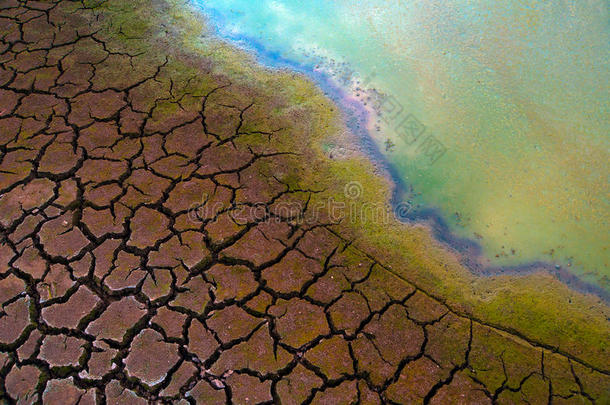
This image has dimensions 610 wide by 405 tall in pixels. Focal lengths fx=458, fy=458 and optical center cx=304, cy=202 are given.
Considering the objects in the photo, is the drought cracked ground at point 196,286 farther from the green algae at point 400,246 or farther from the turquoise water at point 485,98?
the turquoise water at point 485,98

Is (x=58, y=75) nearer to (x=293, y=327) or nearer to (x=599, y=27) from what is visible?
(x=293, y=327)

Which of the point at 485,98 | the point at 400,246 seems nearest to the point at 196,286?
the point at 400,246

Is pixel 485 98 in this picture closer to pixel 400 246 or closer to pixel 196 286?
pixel 400 246

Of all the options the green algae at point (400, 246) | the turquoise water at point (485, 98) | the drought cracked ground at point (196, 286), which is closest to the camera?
the drought cracked ground at point (196, 286)

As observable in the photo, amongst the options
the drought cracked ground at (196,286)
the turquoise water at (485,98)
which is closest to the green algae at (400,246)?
the drought cracked ground at (196,286)

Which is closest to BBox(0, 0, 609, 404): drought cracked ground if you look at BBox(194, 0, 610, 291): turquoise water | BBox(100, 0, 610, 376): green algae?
BBox(100, 0, 610, 376): green algae

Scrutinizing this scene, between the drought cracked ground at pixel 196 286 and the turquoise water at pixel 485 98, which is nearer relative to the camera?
the drought cracked ground at pixel 196 286

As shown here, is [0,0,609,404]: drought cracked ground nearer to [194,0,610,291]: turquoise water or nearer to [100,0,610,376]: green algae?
[100,0,610,376]: green algae
